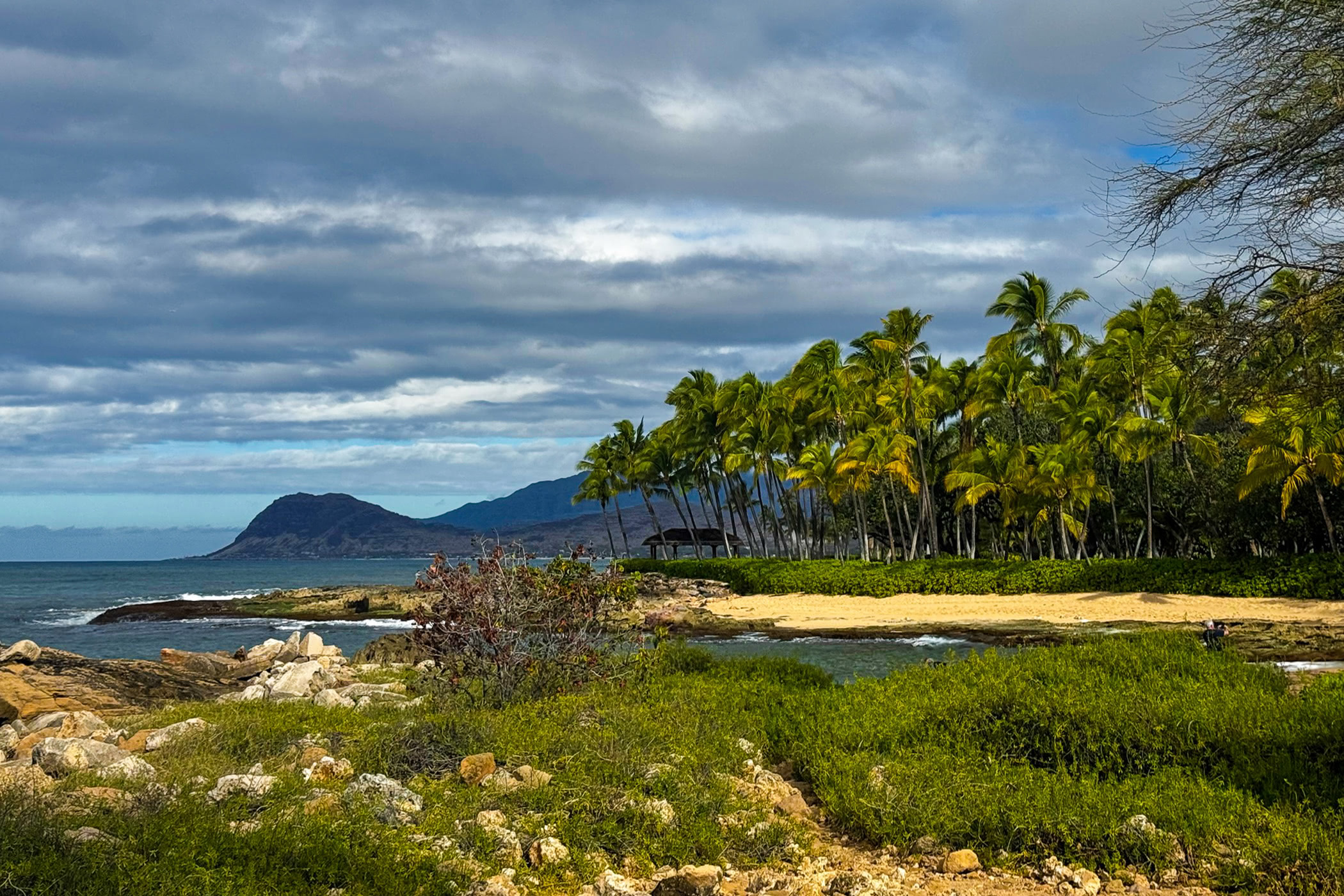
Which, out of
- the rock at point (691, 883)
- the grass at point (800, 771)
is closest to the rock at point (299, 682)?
the grass at point (800, 771)

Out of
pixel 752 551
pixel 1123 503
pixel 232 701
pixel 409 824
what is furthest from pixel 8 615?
pixel 409 824

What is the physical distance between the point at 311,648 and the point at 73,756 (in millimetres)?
13933

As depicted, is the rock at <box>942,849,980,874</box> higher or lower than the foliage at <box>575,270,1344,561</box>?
lower

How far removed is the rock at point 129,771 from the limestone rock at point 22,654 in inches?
461

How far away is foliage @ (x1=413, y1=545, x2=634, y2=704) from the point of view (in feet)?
36.2

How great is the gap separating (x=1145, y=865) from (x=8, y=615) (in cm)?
6921

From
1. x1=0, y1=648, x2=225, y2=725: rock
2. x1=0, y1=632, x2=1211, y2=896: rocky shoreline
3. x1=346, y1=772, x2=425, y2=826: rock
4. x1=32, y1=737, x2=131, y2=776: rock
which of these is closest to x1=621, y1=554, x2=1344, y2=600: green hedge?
x1=0, y1=648, x2=225, y2=725: rock

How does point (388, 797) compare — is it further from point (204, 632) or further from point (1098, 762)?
point (204, 632)

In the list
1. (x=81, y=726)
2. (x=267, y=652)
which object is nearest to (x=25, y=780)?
(x=81, y=726)

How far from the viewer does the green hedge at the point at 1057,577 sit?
3102cm

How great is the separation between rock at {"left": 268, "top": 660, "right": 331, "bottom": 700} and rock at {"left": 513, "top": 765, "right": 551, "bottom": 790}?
6.84 metres

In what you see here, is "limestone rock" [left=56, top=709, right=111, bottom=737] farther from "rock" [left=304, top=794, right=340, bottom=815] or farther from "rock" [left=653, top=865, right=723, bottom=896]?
"rock" [left=653, top=865, right=723, bottom=896]

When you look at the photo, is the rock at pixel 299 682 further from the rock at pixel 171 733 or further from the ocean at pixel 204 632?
the ocean at pixel 204 632

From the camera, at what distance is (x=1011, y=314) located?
4262cm
